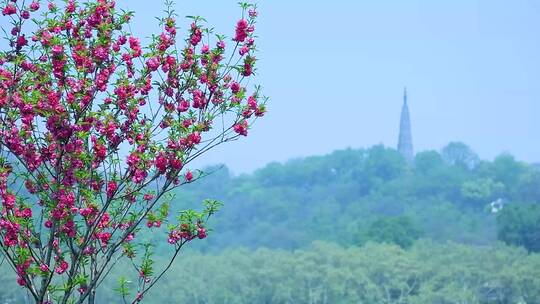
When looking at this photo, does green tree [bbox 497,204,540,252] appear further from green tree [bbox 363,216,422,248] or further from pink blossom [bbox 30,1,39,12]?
pink blossom [bbox 30,1,39,12]

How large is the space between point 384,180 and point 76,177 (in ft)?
192

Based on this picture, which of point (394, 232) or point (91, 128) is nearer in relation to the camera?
point (91, 128)

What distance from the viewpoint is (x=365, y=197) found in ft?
195

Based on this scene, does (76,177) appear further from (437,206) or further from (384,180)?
(384,180)

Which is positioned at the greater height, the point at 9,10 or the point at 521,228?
the point at 521,228

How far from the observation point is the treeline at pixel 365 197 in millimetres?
47312

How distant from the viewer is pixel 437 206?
5303 cm

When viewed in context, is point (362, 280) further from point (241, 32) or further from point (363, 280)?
point (241, 32)

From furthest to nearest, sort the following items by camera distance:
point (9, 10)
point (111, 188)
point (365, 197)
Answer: point (365, 197) < point (9, 10) < point (111, 188)

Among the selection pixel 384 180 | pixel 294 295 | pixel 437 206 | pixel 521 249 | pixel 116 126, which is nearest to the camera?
pixel 116 126

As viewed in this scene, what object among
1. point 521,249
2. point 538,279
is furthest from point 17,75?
point 521,249

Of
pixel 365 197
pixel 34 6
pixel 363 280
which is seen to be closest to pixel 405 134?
pixel 365 197

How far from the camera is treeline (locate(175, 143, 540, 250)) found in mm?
47312

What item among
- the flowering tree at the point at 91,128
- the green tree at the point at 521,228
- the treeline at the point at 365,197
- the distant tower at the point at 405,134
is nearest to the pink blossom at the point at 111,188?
the flowering tree at the point at 91,128
